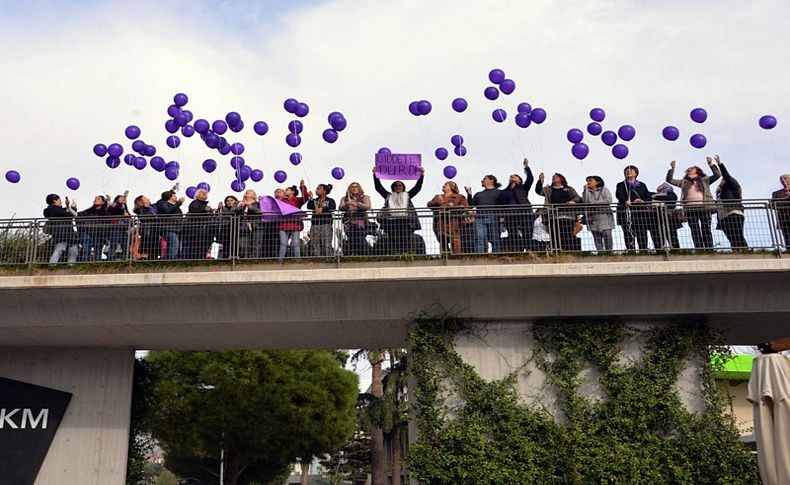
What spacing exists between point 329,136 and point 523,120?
472cm

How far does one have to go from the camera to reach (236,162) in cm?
2072

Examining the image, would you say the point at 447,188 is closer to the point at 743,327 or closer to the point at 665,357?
the point at 665,357

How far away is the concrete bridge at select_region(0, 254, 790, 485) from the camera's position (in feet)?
47.5

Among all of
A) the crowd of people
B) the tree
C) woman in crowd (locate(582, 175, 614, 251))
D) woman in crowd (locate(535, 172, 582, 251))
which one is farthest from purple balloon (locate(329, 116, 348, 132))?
the tree

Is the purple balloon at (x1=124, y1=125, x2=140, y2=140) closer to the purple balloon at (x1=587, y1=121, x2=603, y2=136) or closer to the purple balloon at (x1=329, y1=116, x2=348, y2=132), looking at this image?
the purple balloon at (x1=329, y1=116, x2=348, y2=132)

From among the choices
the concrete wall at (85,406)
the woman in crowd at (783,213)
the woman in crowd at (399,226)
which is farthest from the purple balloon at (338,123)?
the woman in crowd at (783,213)

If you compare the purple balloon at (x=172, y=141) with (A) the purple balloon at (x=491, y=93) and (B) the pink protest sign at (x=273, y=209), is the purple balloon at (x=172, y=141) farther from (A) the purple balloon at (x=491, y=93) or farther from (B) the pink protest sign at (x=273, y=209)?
(A) the purple balloon at (x=491, y=93)

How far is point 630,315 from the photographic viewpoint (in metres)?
15.6

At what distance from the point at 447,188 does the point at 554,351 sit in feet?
13.1

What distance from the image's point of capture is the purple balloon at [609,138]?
1769 cm

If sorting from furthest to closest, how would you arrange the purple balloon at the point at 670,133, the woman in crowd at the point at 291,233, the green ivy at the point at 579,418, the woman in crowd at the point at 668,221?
1. the purple balloon at the point at 670,133
2. the woman in crowd at the point at 291,233
3. the woman in crowd at the point at 668,221
4. the green ivy at the point at 579,418

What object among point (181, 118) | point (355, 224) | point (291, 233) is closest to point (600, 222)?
point (355, 224)

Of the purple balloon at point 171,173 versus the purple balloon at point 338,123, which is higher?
the purple balloon at point 338,123

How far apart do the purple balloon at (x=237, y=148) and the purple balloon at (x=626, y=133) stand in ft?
31.4
